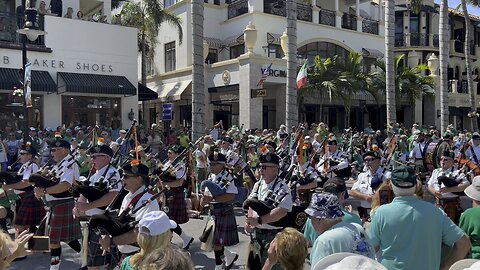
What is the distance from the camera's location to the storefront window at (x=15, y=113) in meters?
20.4

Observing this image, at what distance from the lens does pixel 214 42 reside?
29.4 m

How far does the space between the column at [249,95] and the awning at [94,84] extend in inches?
206

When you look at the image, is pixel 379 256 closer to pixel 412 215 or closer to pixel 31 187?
pixel 412 215

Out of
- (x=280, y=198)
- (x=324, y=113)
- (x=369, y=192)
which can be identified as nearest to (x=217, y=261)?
(x=280, y=198)

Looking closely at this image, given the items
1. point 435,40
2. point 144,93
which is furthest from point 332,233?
point 435,40

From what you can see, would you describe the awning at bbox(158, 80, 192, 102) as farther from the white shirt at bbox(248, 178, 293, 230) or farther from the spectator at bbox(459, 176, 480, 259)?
the spectator at bbox(459, 176, 480, 259)

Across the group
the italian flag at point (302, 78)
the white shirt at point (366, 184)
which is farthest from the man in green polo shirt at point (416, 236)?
the italian flag at point (302, 78)

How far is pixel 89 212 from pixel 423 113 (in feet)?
102

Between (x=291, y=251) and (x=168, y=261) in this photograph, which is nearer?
(x=168, y=261)

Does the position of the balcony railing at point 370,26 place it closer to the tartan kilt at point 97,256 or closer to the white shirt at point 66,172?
the white shirt at point 66,172

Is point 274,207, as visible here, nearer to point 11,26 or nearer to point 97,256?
point 97,256

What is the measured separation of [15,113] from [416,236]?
20238mm

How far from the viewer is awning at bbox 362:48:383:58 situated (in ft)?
105

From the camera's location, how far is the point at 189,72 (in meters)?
28.5
